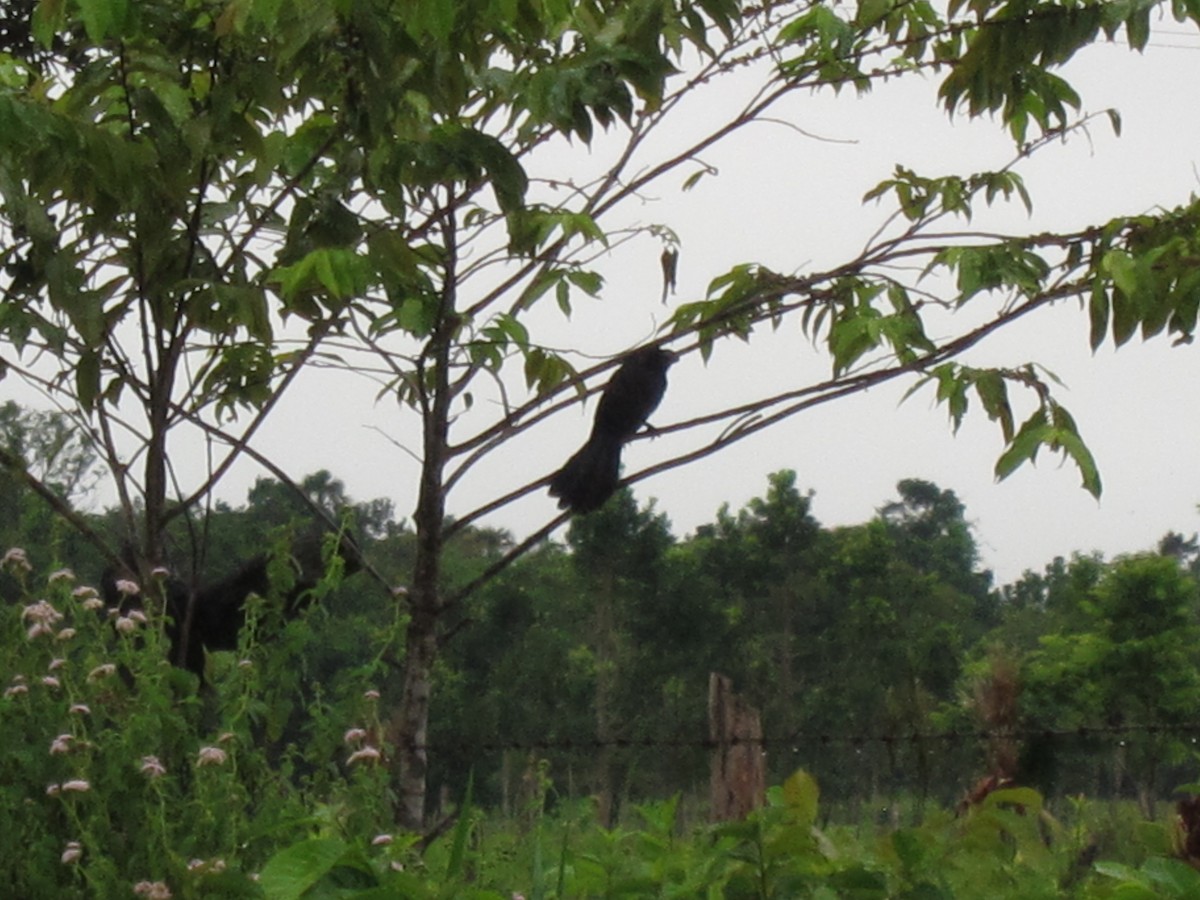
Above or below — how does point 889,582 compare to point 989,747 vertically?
above

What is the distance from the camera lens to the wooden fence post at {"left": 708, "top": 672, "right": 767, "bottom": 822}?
121 inches

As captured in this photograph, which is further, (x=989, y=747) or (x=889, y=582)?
(x=889, y=582)

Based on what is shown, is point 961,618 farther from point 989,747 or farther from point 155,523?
point 155,523

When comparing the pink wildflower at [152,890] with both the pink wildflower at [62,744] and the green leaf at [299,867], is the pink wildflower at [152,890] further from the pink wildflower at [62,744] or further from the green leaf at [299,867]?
the green leaf at [299,867]

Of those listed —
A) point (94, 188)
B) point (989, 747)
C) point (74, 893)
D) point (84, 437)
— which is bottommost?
point (74, 893)

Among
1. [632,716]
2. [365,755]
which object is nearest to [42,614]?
[365,755]

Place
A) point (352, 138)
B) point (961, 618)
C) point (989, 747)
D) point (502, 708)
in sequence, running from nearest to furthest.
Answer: point (352, 138) → point (989, 747) → point (502, 708) → point (961, 618)

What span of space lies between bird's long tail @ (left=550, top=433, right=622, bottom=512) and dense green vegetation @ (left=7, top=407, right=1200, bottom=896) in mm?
220

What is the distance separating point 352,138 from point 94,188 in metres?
0.45

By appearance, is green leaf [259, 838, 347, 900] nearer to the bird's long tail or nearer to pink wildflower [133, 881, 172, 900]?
pink wildflower [133, 881, 172, 900]

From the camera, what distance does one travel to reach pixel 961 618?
14.4 feet

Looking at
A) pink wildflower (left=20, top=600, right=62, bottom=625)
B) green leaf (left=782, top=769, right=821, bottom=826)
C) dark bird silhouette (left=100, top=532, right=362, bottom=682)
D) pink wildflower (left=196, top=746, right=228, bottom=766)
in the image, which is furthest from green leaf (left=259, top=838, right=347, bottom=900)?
dark bird silhouette (left=100, top=532, right=362, bottom=682)

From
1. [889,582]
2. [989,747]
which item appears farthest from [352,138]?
[889,582]

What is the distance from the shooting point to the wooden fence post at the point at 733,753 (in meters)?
3.07
